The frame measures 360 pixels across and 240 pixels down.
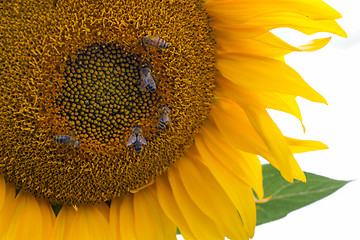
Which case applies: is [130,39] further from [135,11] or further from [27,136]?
[27,136]

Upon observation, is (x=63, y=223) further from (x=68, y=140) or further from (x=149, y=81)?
(x=149, y=81)

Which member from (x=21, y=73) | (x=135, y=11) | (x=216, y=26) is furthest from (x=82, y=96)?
(x=216, y=26)

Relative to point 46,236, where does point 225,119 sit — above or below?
above

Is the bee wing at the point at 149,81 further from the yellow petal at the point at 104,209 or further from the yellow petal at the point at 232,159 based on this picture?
the yellow petal at the point at 104,209

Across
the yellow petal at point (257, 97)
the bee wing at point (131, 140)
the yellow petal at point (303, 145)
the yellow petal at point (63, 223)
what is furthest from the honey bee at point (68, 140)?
the yellow petal at point (303, 145)

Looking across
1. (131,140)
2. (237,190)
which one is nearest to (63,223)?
(131,140)
